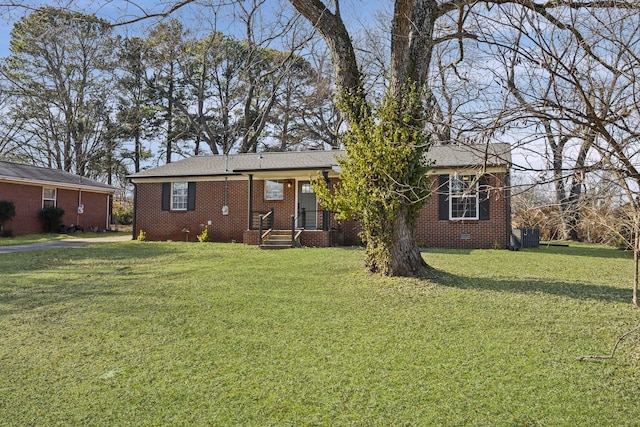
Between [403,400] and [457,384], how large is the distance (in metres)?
0.53

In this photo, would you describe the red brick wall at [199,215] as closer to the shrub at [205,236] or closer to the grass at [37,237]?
the shrub at [205,236]

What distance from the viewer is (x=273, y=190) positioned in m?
16.5

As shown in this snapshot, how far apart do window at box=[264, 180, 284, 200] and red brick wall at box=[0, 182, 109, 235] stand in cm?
1147

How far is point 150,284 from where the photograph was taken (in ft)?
24.2

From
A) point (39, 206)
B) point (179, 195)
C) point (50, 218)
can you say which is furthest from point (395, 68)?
point (39, 206)

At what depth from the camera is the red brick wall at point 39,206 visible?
19.1 m

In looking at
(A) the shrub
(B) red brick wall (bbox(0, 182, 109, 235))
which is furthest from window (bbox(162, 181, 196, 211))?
(B) red brick wall (bbox(0, 182, 109, 235))

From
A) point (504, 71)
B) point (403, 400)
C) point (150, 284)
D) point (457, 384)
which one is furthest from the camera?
point (150, 284)

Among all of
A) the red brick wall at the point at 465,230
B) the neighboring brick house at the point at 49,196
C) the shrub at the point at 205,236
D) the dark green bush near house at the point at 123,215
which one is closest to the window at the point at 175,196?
the shrub at the point at 205,236

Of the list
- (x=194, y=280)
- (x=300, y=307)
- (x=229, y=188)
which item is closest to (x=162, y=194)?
(x=229, y=188)

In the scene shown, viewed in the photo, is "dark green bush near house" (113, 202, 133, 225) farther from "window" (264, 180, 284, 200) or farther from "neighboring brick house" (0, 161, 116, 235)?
"window" (264, 180, 284, 200)

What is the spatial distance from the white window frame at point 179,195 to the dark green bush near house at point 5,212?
709 cm

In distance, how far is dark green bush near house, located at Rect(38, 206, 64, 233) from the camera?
20.2 metres

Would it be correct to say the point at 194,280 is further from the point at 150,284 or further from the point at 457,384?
the point at 457,384
